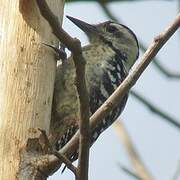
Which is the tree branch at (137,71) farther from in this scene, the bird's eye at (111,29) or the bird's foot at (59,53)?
Answer: the bird's eye at (111,29)

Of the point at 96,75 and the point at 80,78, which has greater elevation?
the point at 80,78

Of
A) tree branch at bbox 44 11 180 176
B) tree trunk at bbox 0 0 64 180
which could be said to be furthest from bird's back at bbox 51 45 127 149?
tree branch at bbox 44 11 180 176

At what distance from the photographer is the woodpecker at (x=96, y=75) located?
3.12m

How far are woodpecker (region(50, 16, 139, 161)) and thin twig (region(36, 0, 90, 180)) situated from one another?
2.58 feet

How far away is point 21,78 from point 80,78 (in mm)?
693

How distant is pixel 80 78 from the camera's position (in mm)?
1999

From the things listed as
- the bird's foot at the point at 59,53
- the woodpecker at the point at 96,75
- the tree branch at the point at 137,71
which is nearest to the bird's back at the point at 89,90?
the woodpecker at the point at 96,75

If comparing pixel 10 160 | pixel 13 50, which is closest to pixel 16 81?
pixel 13 50

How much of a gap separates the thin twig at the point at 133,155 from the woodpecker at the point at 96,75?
226 millimetres

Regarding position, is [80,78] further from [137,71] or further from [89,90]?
[89,90]

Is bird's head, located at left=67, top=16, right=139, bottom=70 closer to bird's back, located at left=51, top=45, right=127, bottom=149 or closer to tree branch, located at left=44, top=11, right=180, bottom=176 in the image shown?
bird's back, located at left=51, top=45, right=127, bottom=149

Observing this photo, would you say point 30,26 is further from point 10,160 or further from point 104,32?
point 104,32

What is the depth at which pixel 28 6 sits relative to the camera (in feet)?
9.14

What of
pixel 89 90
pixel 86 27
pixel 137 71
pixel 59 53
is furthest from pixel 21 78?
pixel 86 27
